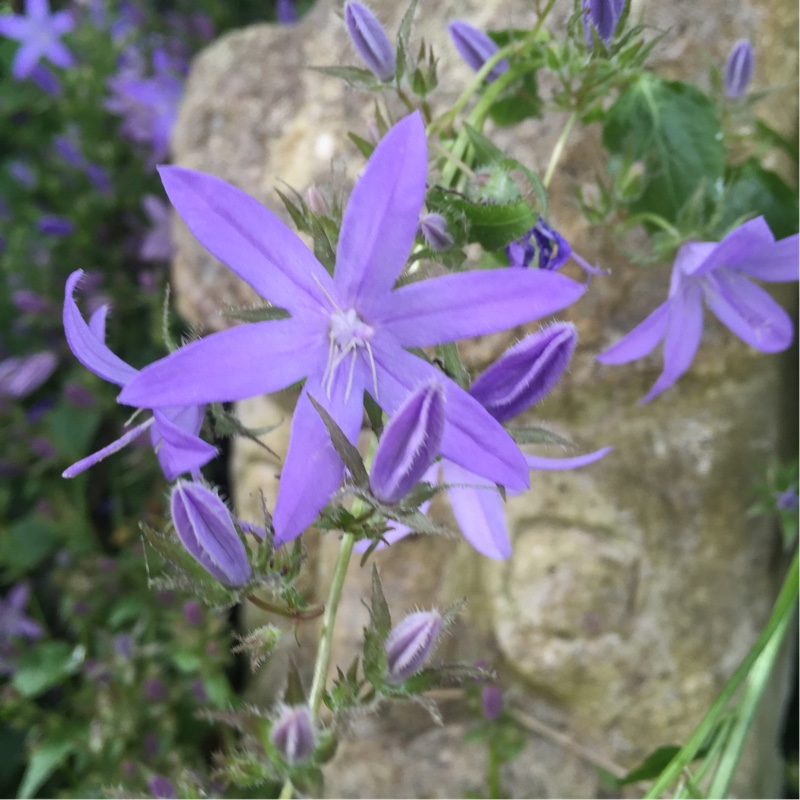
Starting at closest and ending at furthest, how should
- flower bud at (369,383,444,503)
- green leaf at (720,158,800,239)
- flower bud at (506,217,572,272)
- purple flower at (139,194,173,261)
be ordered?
flower bud at (369,383,444,503), flower bud at (506,217,572,272), green leaf at (720,158,800,239), purple flower at (139,194,173,261)

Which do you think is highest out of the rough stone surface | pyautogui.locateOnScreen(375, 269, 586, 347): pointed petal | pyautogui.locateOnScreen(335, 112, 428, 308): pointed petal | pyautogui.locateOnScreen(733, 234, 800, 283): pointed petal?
pyautogui.locateOnScreen(335, 112, 428, 308): pointed petal

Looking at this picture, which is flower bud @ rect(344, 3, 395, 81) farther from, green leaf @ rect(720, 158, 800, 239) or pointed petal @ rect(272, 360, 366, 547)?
green leaf @ rect(720, 158, 800, 239)

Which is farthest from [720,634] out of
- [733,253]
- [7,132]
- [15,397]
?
[7,132]

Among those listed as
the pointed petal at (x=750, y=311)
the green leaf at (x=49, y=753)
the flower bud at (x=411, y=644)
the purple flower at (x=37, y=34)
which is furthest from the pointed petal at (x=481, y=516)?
the purple flower at (x=37, y=34)

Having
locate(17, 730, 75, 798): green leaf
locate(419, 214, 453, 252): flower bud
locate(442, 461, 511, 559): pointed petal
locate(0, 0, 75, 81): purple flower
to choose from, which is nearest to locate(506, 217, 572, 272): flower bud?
locate(419, 214, 453, 252): flower bud

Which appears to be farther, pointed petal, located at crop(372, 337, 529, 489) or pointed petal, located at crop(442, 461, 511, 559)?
pointed petal, located at crop(442, 461, 511, 559)

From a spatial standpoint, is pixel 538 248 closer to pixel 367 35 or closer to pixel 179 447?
pixel 367 35

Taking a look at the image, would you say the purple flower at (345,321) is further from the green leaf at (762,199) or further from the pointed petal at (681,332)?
the green leaf at (762,199)

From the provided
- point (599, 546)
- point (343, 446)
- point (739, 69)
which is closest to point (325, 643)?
point (343, 446)

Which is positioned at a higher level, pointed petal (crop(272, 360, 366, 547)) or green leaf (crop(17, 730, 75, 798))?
pointed petal (crop(272, 360, 366, 547))
